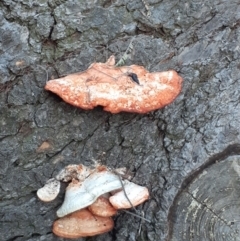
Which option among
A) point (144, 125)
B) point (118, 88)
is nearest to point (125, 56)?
point (118, 88)

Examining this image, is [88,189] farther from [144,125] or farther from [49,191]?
[144,125]

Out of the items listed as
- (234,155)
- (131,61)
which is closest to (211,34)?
(131,61)

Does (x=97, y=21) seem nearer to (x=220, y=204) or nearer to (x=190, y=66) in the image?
(x=190, y=66)

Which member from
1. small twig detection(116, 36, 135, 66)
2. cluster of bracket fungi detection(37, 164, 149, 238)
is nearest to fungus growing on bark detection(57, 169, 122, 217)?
cluster of bracket fungi detection(37, 164, 149, 238)

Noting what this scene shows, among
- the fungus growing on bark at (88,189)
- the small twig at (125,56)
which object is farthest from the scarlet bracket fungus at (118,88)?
the fungus growing on bark at (88,189)

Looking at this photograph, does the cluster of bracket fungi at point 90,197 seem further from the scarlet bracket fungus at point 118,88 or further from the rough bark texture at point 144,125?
the scarlet bracket fungus at point 118,88

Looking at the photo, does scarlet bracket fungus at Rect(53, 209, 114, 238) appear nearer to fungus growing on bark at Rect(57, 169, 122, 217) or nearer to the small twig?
fungus growing on bark at Rect(57, 169, 122, 217)
